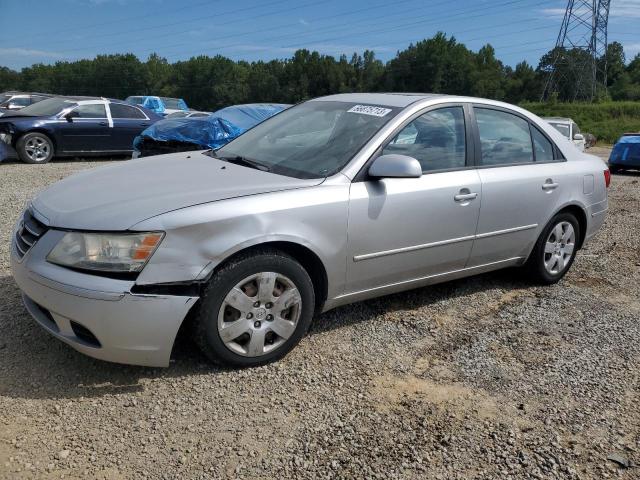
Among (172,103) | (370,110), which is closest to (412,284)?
(370,110)

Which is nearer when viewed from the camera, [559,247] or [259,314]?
[259,314]

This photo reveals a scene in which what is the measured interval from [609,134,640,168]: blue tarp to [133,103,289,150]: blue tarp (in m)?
10.2

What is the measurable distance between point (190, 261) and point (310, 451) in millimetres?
1104

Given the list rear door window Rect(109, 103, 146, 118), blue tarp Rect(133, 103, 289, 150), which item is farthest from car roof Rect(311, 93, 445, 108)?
rear door window Rect(109, 103, 146, 118)

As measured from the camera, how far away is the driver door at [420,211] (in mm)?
3537

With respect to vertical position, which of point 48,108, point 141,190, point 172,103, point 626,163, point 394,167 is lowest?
point 626,163

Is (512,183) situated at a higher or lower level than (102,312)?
higher

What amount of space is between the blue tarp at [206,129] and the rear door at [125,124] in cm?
271

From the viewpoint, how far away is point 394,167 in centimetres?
344

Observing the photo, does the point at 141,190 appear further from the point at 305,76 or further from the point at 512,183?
the point at 305,76

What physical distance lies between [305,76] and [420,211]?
77.8 m

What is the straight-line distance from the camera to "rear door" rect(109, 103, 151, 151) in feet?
42.3

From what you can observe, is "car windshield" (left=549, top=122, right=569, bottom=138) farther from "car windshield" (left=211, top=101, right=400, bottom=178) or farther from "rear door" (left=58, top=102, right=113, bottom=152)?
"car windshield" (left=211, top=101, right=400, bottom=178)

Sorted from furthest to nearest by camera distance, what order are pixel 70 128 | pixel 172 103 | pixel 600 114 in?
1. pixel 600 114
2. pixel 172 103
3. pixel 70 128
